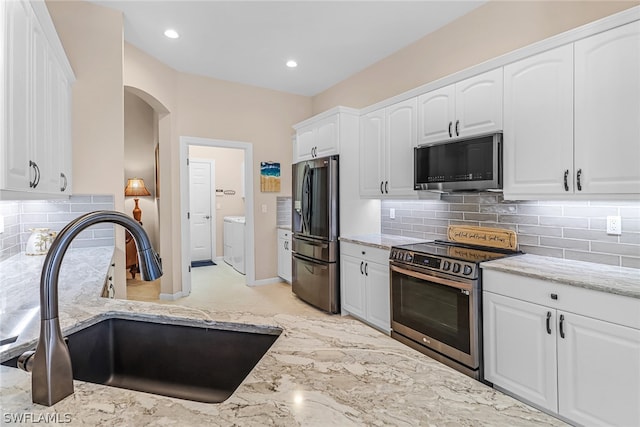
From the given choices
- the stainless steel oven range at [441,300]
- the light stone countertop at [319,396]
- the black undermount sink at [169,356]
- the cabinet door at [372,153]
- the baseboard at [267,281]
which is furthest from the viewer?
the baseboard at [267,281]

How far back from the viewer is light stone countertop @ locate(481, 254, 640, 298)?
A: 1.59 meters

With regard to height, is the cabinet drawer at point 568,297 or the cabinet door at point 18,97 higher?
the cabinet door at point 18,97

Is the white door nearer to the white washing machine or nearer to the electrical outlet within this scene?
the white washing machine

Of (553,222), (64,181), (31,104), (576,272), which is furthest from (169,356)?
(553,222)

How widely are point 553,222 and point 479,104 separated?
1.00m

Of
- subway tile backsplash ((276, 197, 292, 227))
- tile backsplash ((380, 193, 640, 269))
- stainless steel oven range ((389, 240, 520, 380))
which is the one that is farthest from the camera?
subway tile backsplash ((276, 197, 292, 227))

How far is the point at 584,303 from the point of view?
167 cm

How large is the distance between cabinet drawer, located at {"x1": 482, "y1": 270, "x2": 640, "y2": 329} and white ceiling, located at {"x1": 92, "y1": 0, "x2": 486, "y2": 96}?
2307 millimetres

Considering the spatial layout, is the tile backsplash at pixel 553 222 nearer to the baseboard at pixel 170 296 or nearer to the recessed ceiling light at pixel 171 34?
the recessed ceiling light at pixel 171 34

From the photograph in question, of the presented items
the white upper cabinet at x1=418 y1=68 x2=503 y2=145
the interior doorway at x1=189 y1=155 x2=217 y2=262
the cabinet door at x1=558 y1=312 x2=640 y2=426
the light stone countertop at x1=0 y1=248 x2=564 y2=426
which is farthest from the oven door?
the interior doorway at x1=189 y1=155 x2=217 y2=262

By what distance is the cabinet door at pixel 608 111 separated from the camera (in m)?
1.74

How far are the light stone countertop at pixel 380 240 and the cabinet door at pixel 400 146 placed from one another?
463mm

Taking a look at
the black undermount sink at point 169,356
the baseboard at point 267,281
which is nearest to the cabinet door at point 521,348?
the black undermount sink at point 169,356

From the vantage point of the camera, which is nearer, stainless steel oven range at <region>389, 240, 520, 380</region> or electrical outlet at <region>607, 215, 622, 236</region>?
electrical outlet at <region>607, 215, 622, 236</region>
